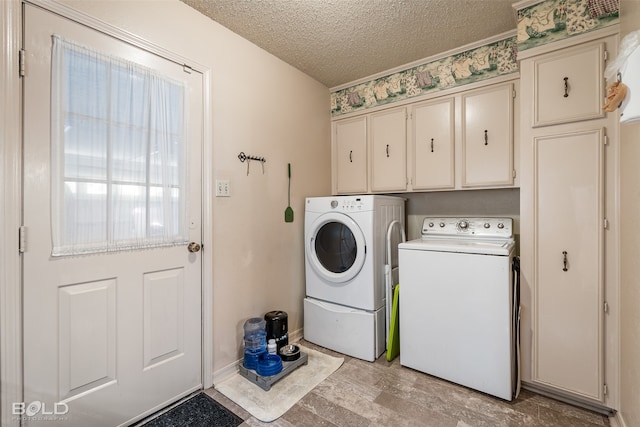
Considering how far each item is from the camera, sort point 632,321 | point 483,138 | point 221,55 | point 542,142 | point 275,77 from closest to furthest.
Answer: point 632,321 < point 542,142 < point 221,55 < point 483,138 < point 275,77

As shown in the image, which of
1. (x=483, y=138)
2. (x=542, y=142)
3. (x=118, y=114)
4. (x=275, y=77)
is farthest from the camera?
(x=275, y=77)

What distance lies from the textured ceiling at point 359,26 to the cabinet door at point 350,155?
589 mm

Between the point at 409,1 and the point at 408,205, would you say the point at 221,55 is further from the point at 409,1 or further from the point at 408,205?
the point at 408,205

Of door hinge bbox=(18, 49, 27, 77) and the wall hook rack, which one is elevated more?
door hinge bbox=(18, 49, 27, 77)

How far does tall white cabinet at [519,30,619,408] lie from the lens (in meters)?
1.58

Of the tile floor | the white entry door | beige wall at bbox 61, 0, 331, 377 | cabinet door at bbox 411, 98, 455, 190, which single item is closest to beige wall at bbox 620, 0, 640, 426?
the tile floor

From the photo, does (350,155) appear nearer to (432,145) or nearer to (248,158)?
(432,145)

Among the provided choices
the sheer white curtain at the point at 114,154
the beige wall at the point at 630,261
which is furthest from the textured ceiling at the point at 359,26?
the beige wall at the point at 630,261

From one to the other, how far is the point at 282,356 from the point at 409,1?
8.24 feet

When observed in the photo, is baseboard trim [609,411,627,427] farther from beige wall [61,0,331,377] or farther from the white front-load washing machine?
beige wall [61,0,331,377]

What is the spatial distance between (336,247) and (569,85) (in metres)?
1.84

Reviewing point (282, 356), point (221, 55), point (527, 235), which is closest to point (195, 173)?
point (221, 55)

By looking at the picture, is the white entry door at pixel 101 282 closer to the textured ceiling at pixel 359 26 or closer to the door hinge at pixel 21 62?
the door hinge at pixel 21 62

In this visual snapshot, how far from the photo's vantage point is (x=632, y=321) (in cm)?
132
